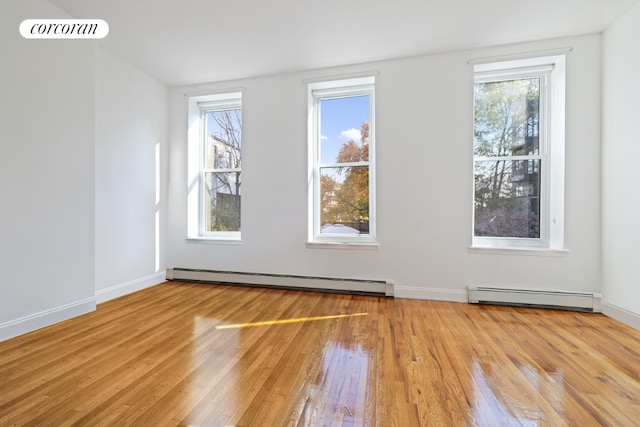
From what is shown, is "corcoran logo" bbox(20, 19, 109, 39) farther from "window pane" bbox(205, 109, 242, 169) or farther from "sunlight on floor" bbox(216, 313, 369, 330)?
"sunlight on floor" bbox(216, 313, 369, 330)

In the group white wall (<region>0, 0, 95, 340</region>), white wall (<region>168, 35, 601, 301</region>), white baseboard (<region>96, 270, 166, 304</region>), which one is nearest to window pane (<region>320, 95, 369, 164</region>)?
white wall (<region>168, 35, 601, 301</region>)

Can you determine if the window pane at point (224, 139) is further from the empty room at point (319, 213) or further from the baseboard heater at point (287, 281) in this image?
the baseboard heater at point (287, 281)

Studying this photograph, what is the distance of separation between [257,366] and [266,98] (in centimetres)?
313

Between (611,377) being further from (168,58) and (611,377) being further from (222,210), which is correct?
(168,58)

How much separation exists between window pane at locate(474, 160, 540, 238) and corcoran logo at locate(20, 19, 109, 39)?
417 centimetres

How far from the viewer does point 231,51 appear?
120 inches

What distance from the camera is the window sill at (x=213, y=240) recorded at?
12.1 feet

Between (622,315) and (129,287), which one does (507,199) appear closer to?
(622,315)

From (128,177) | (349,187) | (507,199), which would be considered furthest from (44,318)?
(507,199)

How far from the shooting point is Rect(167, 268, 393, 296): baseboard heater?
10.5 feet

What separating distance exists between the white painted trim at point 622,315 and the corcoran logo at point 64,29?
5424 mm

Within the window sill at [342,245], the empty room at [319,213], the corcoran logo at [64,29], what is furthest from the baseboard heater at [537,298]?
the corcoran logo at [64,29]

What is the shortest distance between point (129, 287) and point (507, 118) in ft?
16.0

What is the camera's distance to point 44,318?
228 cm
